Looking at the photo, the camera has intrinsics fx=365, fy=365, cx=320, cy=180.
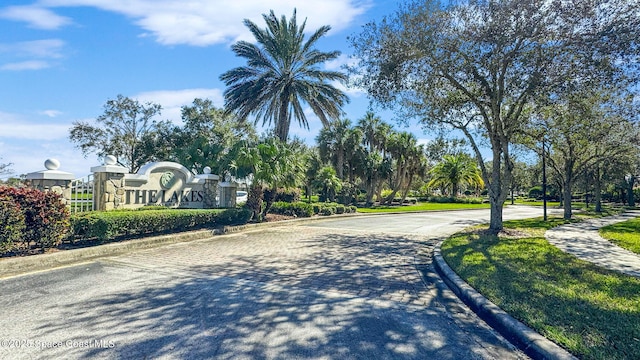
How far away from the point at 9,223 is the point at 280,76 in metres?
15.5

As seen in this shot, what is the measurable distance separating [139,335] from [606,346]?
4682 mm

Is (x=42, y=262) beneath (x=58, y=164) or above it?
beneath

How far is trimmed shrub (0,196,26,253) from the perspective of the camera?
654cm

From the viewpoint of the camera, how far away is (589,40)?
8.63 meters

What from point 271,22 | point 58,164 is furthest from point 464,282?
point 271,22

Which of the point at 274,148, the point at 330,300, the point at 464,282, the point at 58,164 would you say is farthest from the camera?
the point at 274,148

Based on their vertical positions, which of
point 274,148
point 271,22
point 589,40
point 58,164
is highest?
point 271,22

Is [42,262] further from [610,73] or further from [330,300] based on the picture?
[610,73]

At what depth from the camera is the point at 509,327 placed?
4164 mm

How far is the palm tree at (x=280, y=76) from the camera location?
778 inches

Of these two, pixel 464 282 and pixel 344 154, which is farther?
pixel 344 154

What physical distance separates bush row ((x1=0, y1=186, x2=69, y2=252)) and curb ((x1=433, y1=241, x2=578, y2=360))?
789 cm

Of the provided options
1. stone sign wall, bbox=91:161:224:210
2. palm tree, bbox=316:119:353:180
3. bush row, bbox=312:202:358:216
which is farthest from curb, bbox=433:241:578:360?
palm tree, bbox=316:119:353:180

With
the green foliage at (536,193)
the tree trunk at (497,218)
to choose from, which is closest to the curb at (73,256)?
the tree trunk at (497,218)
